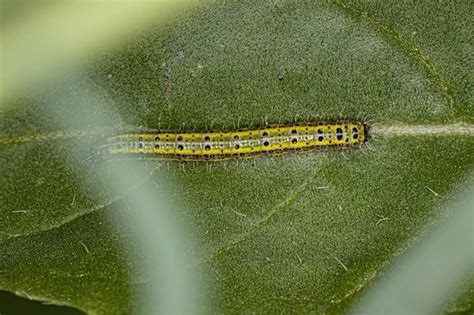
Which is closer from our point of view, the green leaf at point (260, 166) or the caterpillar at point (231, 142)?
the green leaf at point (260, 166)

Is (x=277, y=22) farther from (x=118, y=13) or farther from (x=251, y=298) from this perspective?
(x=251, y=298)

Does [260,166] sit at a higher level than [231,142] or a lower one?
lower

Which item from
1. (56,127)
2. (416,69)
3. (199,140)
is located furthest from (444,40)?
(56,127)

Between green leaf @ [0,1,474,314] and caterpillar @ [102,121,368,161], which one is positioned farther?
caterpillar @ [102,121,368,161]
